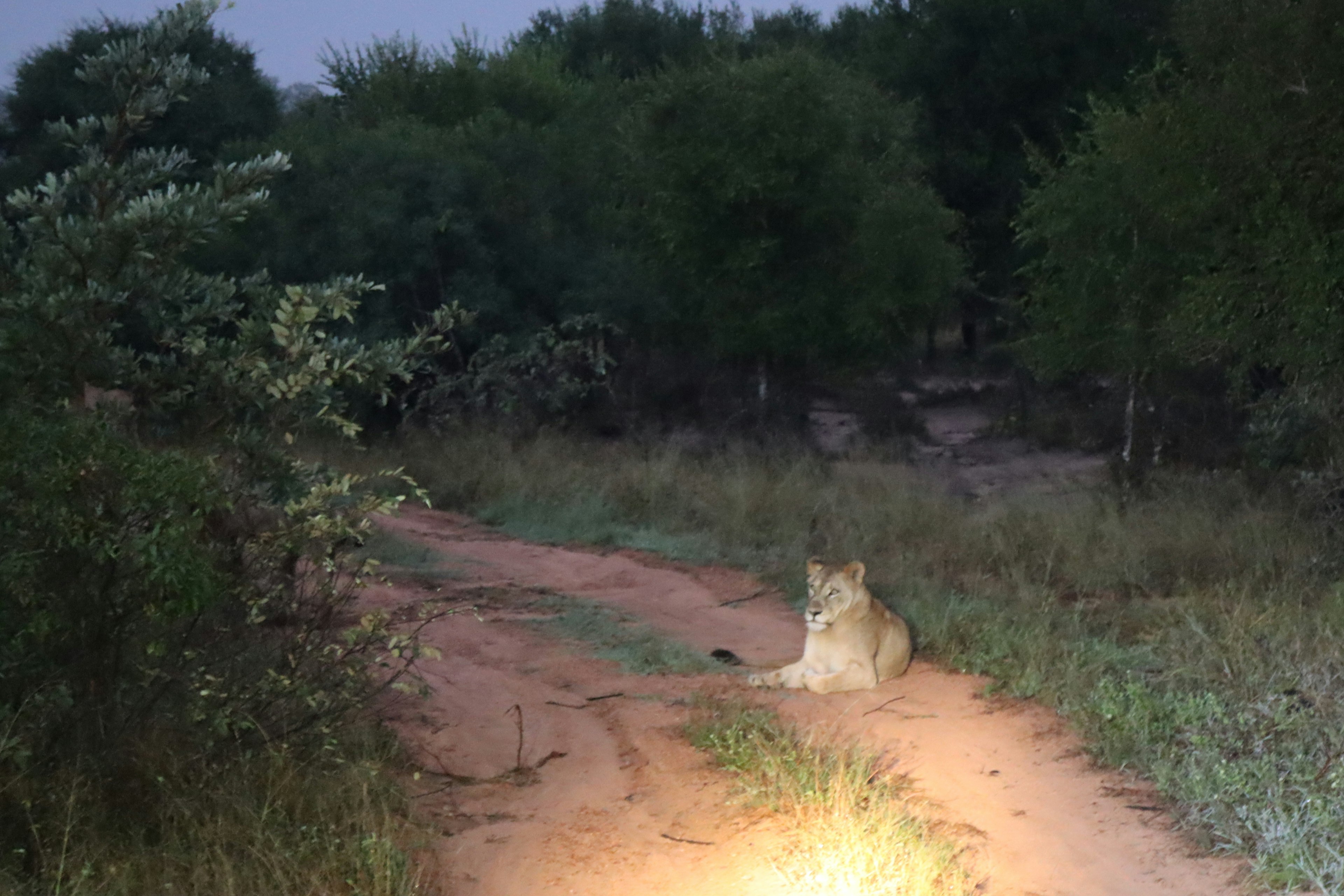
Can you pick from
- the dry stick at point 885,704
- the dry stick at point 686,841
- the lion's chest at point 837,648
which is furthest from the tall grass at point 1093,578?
the dry stick at point 686,841

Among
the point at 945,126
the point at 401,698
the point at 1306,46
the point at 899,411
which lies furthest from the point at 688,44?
the point at 401,698

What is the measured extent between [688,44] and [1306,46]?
1032 inches

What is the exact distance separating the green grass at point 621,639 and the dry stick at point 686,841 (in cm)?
231

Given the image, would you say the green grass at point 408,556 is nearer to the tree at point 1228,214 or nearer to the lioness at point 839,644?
the lioness at point 839,644

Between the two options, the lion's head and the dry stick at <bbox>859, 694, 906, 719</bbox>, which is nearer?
the dry stick at <bbox>859, 694, 906, 719</bbox>

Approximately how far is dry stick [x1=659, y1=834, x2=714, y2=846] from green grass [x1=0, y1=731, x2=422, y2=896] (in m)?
1.11

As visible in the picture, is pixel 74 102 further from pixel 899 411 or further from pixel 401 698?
pixel 401 698

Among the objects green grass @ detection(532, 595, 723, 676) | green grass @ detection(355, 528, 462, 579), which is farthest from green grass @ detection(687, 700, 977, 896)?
green grass @ detection(355, 528, 462, 579)

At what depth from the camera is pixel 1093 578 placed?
32.2 ft

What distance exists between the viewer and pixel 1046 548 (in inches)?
418

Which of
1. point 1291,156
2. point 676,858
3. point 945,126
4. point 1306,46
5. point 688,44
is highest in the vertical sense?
point 688,44

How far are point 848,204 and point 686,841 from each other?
1330cm

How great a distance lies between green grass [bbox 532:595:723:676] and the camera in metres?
8.02

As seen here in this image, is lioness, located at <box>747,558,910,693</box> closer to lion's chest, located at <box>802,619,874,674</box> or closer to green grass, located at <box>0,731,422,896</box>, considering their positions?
lion's chest, located at <box>802,619,874,674</box>
